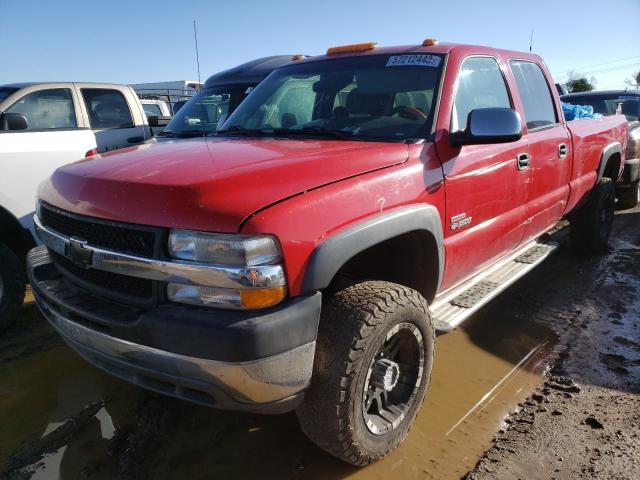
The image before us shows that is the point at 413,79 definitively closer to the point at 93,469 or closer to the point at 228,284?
the point at 228,284

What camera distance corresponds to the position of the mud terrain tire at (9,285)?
366 centimetres

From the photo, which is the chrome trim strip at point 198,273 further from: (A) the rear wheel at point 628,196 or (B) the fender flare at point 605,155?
(A) the rear wheel at point 628,196

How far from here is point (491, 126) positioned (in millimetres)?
2523

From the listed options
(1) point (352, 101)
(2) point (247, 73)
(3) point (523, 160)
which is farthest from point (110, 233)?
(2) point (247, 73)

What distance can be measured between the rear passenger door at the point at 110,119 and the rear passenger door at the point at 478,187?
3.84 meters

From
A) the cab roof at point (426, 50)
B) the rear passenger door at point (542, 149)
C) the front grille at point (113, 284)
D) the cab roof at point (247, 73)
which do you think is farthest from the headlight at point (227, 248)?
the cab roof at point (247, 73)

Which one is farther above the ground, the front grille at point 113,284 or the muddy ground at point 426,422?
the front grille at point 113,284

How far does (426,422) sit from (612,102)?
8339 millimetres

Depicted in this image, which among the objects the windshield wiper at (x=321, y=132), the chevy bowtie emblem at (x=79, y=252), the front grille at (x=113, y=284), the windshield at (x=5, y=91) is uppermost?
the windshield at (x=5, y=91)

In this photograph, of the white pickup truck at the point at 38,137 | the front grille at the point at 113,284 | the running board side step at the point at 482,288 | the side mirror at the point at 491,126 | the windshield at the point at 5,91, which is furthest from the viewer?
the windshield at the point at 5,91

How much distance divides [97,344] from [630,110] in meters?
9.39

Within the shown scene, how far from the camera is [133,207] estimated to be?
1.89 meters

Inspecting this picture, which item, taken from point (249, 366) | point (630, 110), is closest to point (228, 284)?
point (249, 366)

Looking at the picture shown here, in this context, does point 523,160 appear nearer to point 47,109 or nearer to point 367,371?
point 367,371
